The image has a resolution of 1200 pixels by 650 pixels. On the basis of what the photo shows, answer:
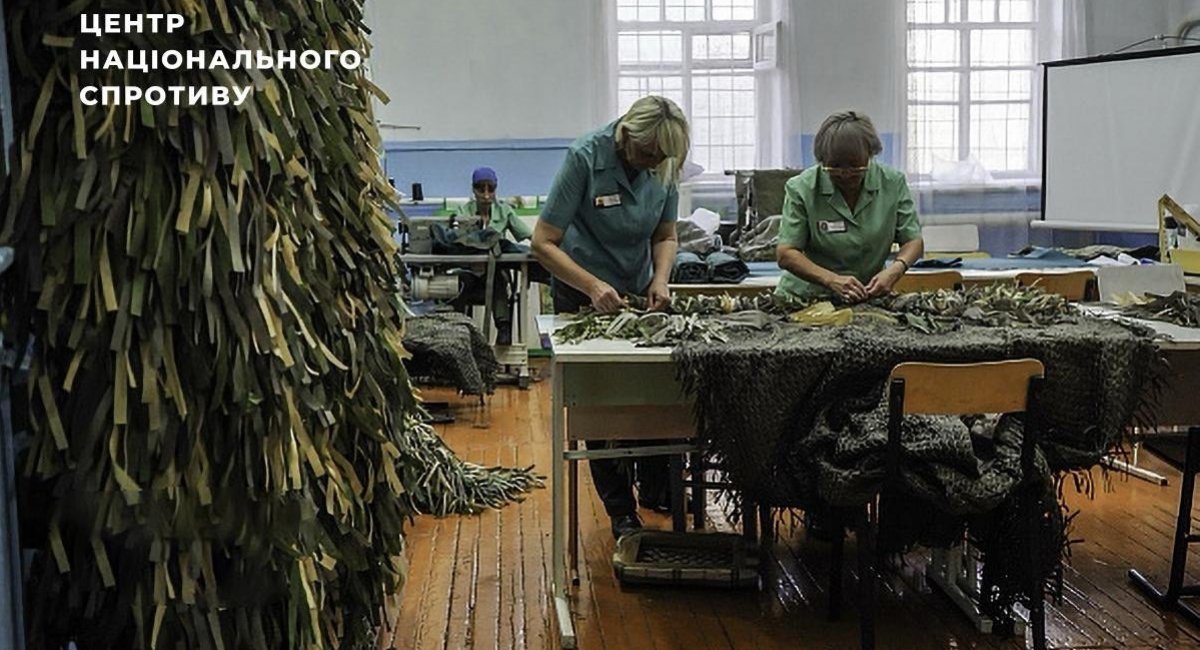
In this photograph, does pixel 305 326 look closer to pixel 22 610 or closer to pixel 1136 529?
pixel 22 610

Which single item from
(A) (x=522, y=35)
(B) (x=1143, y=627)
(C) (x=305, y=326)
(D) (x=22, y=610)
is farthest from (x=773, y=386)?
(A) (x=522, y=35)

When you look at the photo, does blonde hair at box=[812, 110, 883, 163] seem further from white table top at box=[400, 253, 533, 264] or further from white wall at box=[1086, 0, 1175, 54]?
white wall at box=[1086, 0, 1175, 54]

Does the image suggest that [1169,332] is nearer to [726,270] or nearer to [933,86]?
[726,270]

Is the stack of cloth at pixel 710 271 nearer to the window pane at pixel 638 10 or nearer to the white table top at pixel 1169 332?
the white table top at pixel 1169 332

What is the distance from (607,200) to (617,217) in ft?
0.23

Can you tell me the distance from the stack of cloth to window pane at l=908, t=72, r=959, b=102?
3.12m

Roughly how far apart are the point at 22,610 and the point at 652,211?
245 cm

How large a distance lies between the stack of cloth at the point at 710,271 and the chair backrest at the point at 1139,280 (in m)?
2.08

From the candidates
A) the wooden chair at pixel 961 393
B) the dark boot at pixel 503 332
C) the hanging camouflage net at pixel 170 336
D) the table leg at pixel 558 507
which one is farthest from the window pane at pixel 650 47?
the hanging camouflage net at pixel 170 336

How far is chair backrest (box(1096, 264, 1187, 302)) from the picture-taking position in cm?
454

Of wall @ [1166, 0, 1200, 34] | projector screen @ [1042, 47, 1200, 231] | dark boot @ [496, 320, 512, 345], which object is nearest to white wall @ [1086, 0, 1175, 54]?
wall @ [1166, 0, 1200, 34]

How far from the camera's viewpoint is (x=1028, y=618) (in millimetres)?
3260

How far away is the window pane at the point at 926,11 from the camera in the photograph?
8.71 m

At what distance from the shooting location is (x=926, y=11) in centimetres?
876
